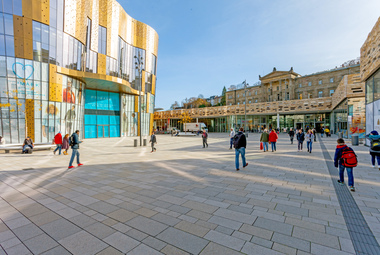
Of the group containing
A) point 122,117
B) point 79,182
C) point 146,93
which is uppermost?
point 146,93

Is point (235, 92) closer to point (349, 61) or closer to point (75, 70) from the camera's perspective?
point (349, 61)

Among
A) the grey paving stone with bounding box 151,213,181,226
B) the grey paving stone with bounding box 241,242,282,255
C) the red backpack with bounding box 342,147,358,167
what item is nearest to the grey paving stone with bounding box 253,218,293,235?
the grey paving stone with bounding box 241,242,282,255

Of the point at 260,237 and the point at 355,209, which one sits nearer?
the point at 260,237

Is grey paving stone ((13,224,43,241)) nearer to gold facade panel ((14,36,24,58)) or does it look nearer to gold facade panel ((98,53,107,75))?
gold facade panel ((14,36,24,58))

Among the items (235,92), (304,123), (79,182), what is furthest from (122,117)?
(235,92)

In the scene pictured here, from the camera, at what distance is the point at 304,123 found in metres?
42.9

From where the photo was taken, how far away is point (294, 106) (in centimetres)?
3738

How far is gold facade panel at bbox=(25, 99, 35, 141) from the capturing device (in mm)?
Result: 20953

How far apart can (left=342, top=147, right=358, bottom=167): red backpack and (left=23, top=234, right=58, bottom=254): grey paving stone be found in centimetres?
725

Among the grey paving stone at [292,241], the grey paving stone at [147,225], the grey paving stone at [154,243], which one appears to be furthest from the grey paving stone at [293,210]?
the grey paving stone at [154,243]

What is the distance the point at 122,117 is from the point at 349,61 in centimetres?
6227

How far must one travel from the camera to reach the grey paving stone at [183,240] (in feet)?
9.20

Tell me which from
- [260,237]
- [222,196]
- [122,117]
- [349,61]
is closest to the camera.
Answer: [260,237]

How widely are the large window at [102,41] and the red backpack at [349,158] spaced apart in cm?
3219
